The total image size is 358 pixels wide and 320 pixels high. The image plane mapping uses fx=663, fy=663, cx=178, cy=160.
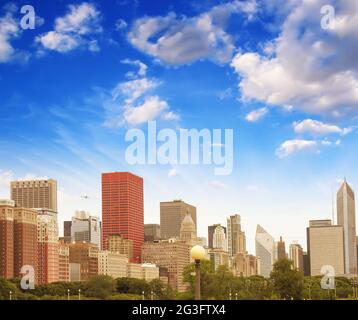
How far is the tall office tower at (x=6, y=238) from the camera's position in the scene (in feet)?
275

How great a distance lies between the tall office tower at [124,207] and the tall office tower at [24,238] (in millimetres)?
18276

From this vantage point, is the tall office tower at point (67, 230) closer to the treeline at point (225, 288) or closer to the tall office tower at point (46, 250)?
the tall office tower at point (46, 250)

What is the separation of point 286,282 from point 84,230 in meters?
108

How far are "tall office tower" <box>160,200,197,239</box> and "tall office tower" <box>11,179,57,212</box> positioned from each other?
60.3ft

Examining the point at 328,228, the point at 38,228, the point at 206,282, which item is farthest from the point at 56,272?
the point at 206,282

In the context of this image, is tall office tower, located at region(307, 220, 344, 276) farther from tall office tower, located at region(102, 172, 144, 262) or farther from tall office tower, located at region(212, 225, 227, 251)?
tall office tower, located at region(102, 172, 144, 262)

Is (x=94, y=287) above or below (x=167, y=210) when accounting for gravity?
below

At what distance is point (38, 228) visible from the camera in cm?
9612

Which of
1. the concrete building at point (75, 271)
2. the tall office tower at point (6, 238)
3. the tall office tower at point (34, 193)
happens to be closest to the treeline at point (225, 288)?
the tall office tower at point (6, 238)

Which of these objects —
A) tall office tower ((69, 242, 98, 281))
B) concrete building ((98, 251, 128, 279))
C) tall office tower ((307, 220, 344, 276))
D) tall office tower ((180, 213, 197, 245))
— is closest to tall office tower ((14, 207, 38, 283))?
tall office tower ((69, 242, 98, 281))
